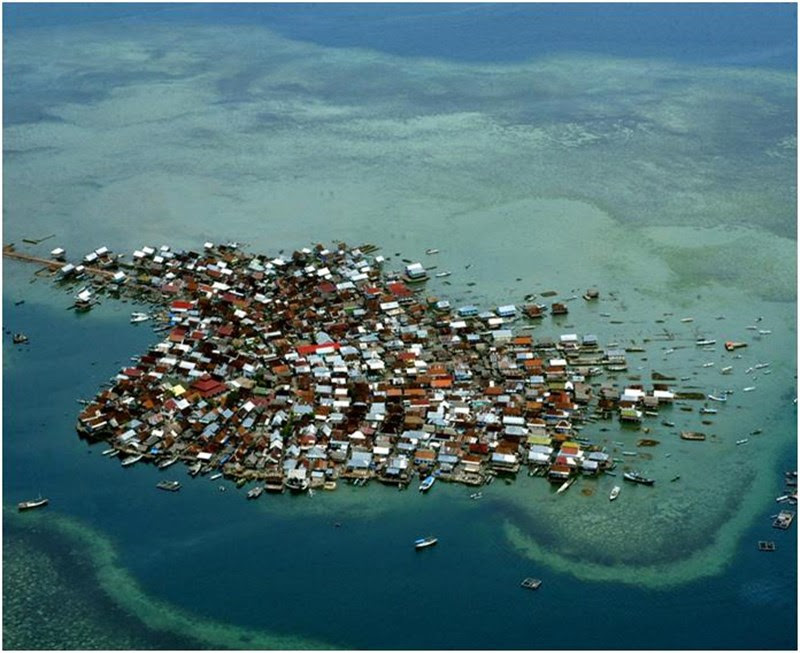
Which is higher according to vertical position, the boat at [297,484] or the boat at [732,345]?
the boat at [732,345]

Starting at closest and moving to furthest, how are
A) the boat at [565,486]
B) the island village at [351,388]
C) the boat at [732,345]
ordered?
the boat at [565,486], the island village at [351,388], the boat at [732,345]

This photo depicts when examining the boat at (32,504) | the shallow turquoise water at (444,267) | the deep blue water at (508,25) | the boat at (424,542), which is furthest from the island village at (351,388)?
the deep blue water at (508,25)

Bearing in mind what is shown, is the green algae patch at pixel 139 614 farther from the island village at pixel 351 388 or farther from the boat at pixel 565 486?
the boat at pixel 565 486


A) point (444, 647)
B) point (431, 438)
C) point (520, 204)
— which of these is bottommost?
point (444, 647)

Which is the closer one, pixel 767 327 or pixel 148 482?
pixel 148 482

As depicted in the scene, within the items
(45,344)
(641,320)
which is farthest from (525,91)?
(45,344)

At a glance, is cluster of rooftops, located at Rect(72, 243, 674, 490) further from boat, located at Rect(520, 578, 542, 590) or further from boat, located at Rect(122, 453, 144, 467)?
boat, located at Rect(520, 578, 542, 590)

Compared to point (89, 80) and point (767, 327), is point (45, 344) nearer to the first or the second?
point (767, 327)

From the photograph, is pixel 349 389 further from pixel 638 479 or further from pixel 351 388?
pixel 638 479
